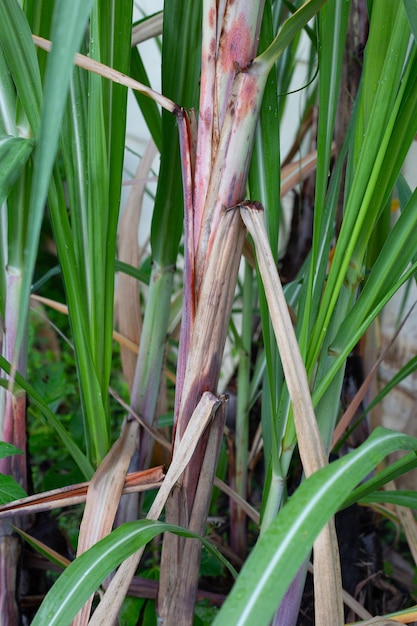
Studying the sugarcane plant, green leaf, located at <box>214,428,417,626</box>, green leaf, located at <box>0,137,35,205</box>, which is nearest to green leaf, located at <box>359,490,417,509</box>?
the sugarcane plant

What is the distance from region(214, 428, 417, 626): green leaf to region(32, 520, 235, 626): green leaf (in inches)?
4.7

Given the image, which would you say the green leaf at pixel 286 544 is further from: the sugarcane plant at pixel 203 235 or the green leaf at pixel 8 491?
the green leaf at pixel 8 491

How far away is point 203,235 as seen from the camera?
0.45 m

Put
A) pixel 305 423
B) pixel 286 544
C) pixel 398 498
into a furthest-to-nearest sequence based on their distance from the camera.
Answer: pixel 398 498, pixel 305 423, pixel 286 544

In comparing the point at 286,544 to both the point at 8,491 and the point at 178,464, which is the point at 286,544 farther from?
the point at 8,491

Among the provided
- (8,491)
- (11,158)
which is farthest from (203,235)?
(8,491)

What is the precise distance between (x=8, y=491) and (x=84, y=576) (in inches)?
5.7

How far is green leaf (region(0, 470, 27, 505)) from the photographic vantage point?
47 centimetres

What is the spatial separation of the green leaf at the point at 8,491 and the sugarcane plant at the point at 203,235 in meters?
0.01

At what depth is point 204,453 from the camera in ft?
1.56

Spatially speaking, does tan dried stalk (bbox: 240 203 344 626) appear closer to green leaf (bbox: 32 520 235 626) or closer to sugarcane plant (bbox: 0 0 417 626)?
sugarcane plant (bbox: 0 0 417 626)

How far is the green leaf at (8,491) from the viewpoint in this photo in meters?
0.47

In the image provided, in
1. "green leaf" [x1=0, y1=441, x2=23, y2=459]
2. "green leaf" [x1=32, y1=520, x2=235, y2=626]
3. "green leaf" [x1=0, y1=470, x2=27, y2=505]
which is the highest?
"green leaf" [x1=0, y1=441, x2=23, y2=459]

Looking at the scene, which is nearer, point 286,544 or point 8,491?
point 286,544
